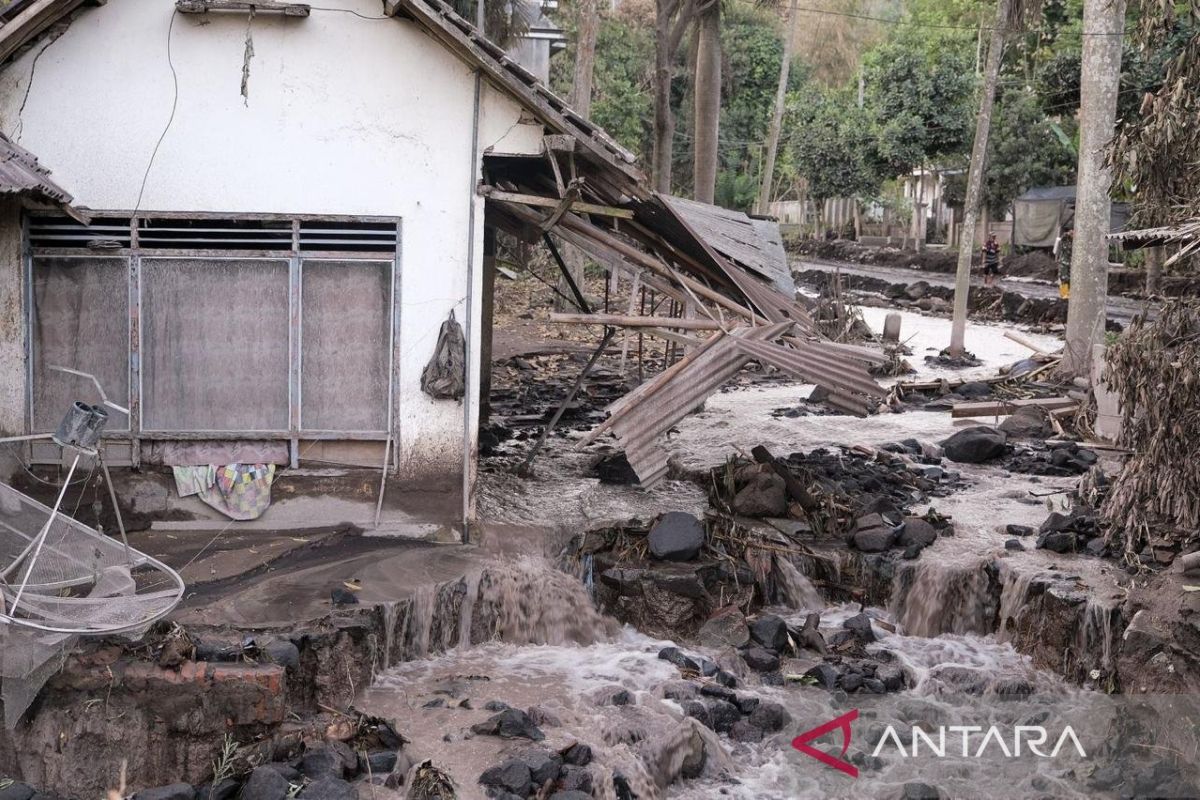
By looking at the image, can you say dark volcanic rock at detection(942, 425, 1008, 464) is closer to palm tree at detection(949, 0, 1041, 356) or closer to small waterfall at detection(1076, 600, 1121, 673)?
small waterfall at detection(1076, 600, 1121, 673)

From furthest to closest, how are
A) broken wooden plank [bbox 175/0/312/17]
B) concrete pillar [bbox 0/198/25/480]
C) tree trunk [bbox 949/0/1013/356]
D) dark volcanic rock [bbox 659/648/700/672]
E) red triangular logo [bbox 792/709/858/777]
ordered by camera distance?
tree trunk [bbox 949/0/1013/356] → concrete pillar [bbox 0/198/25/480] → broken wooden plank [bbox 175/0/312/17] → dark volcanic rock [bbox 659/648/700/672] → red triangular logo [bbox 792/709/858/777]

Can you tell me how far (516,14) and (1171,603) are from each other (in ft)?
56.1

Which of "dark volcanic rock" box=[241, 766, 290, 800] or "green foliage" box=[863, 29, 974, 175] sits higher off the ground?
"green foliage" box=[863, 29, 974, 175]

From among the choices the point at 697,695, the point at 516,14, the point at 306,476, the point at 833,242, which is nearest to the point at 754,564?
the point at 697,695

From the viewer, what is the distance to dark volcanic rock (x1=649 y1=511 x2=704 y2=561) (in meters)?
9.85

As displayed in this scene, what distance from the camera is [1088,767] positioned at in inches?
300

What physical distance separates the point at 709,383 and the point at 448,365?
224 centimetres

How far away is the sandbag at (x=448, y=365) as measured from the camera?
377 inches

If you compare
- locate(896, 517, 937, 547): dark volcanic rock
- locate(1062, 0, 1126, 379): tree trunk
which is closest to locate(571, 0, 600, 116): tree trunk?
locate(1062, 0, 1126, 379): tree trunk

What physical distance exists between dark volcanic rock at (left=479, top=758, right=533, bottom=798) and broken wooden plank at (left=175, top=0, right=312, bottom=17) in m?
6.07

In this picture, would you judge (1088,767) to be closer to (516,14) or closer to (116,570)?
(116,570)

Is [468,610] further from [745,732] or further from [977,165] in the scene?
[977,165]

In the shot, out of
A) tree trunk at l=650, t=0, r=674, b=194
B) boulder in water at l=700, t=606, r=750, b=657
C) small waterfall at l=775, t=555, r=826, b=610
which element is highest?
tree trunk at l=650, t=0, r=674, b=194

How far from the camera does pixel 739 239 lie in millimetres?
12102
